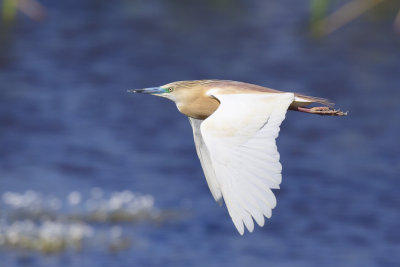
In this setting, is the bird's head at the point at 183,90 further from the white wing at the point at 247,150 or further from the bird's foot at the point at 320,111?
the bird's foot at the point at 320,111

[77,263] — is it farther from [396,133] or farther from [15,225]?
[396,133]

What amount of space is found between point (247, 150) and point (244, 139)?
0.08 m

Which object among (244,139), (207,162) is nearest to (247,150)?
(244,139)

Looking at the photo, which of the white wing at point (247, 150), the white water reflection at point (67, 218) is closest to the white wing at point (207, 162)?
the white wing at point (247, 150)

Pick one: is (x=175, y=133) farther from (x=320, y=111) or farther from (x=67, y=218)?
(x=320, y=111)

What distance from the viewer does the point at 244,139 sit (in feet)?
20.7

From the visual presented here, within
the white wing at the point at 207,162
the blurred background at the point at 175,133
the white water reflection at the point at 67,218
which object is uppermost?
the blurred background at the point at 175,133

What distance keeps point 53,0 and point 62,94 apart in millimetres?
3803

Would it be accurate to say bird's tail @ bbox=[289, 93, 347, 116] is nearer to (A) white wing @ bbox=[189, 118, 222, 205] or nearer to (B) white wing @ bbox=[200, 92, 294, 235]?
(B) white wing @ bbox=[200, 92, 294, 235]

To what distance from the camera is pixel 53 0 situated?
70.2 ft

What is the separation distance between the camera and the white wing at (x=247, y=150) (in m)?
6.04

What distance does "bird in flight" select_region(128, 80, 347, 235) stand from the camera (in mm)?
6039

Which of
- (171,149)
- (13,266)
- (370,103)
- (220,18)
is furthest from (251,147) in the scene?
(220,18)

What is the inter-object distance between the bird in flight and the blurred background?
648cm
